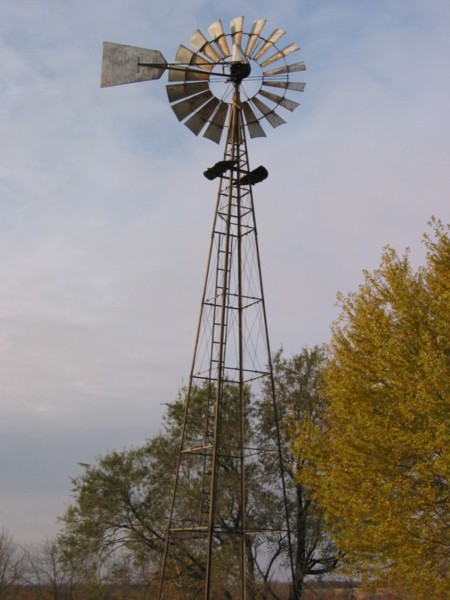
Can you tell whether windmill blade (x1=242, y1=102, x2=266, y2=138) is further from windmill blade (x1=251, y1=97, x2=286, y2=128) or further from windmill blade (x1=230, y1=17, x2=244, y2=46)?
windmill blade (x1=230, y1=17, x2=244, y2=46)

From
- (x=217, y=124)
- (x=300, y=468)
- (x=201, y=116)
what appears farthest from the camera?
(x=300, y=468)

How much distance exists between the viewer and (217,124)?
17.1 m

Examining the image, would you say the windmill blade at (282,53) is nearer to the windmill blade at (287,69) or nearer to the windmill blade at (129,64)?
the windmill blade at (287,69)

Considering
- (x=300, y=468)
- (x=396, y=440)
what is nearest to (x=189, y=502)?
(x=300, y=468)

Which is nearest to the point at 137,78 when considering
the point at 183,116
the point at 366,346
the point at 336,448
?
the point at 183,116

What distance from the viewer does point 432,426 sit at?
36.3 feet

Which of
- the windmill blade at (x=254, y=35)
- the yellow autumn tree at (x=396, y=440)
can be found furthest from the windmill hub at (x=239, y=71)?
the yellow autumn tree at (x=396, y=440)

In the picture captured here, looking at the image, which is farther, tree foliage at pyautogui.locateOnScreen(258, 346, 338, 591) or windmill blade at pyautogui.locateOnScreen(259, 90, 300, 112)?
tree foliage at pyautogui.locateOnScreen(258, 346, 338, 591)

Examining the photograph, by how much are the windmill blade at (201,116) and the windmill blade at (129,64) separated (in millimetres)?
1475

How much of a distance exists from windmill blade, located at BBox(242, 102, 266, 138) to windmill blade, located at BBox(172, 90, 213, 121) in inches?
39.4

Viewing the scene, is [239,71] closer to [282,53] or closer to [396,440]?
[282,53]

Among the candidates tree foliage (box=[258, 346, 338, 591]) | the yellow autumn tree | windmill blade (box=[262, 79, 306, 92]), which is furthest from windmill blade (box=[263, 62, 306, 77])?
tree foliage (box=[258, 346, 338, 591])

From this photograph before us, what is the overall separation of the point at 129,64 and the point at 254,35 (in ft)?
10.6

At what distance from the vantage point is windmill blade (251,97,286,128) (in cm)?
1719
